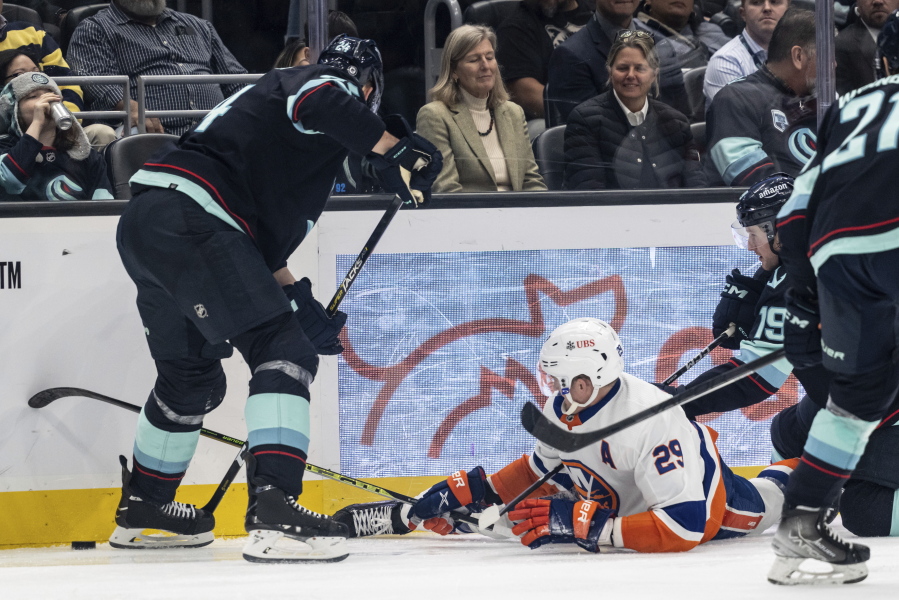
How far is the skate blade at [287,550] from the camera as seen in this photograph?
2486 millimetres

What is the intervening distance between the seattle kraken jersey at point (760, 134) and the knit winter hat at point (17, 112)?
1853mm

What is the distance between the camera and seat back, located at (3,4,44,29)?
13.1ft

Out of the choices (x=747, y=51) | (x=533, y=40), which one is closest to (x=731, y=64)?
(x=747, y=51)

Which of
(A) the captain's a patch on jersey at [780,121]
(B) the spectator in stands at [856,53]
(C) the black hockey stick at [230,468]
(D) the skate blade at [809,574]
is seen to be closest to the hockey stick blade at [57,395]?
(C) the black hockey stick at [230,468]

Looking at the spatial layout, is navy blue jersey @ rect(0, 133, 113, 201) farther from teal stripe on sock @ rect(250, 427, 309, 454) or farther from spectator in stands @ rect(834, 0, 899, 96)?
spectator in stands @ rect(834, 0, 899, 96)

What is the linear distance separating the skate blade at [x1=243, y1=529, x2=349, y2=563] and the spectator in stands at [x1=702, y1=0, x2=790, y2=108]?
1.88m

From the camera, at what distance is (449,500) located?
2.94 meters

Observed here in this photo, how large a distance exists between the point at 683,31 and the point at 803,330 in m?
1.82

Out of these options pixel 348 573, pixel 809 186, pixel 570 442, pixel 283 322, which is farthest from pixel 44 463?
pixel 809 186

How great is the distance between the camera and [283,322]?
8.48 ft

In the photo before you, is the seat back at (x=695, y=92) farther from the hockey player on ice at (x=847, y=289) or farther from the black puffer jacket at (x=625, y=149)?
the hockey player on ice at (x=847, y=289)

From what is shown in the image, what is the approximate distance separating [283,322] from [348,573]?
1.89 feet

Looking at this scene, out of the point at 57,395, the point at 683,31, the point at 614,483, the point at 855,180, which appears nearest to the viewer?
the point at 855,180

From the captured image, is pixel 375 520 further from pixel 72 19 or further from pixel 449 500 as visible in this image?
pixel 72 19
